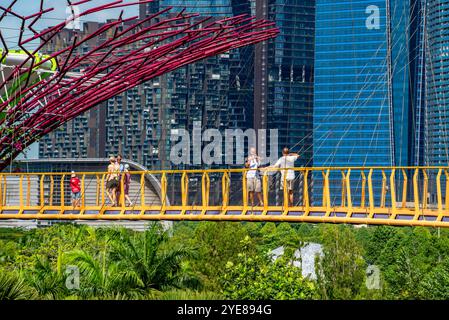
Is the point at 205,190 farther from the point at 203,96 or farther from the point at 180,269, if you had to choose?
the point at 203,96

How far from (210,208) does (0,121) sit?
49.1 feet

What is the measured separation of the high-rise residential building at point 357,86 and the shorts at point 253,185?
456 ft

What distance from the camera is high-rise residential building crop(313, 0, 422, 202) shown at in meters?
169

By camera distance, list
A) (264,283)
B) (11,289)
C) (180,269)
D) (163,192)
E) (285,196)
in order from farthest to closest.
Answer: (180,269) → (264,283) → (163,192) → (11,289) → (285,196)

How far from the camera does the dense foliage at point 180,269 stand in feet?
126

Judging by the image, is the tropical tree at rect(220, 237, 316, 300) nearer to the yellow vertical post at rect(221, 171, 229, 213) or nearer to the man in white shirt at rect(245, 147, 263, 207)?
the yellow vertical post at rect(221, 171, 229, 213)

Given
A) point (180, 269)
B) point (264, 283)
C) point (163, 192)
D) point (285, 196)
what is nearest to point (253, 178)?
point (285, 196)

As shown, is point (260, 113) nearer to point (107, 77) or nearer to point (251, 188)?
point (107, 77)

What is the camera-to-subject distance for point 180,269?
142 ft

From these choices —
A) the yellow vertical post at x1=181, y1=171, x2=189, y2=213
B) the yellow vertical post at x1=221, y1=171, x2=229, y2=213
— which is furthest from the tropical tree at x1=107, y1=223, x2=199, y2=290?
the yellow vertical post at x1=221, y1=171, x2=229, y2=213

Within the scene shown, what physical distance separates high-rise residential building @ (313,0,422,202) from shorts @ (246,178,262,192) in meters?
139

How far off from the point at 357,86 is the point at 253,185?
474 ft

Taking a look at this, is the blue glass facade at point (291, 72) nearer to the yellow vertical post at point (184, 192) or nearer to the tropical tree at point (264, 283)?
the tropical tree at point (264, 283)
